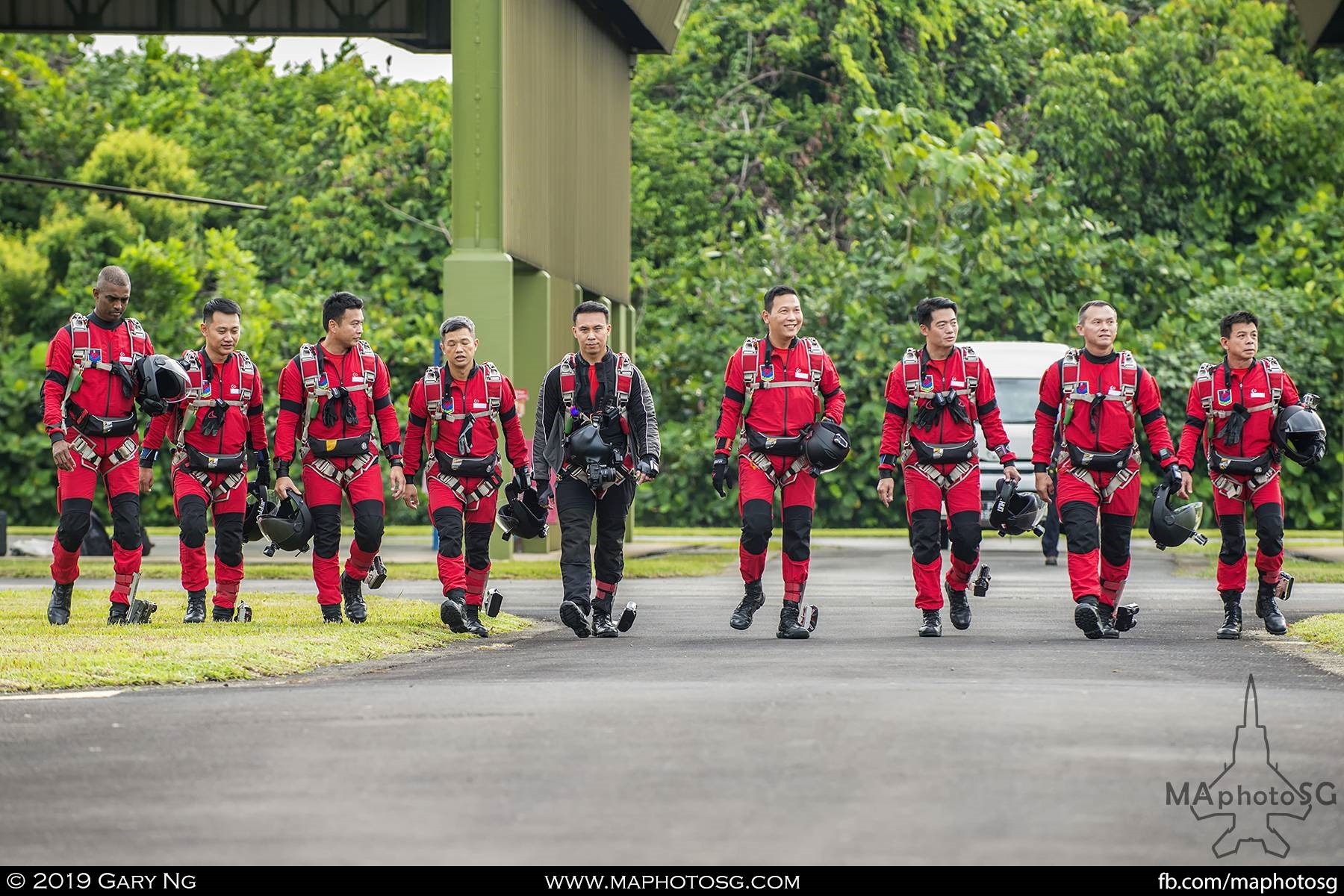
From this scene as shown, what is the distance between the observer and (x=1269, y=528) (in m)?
14.4

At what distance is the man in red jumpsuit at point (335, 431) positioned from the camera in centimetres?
1430

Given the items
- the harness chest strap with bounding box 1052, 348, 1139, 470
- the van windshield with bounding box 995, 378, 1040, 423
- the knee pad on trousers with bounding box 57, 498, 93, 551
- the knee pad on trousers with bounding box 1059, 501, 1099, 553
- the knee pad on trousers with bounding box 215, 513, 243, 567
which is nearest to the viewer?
the knee pad on trousers with bounding box 1059, 501, 1099, 553

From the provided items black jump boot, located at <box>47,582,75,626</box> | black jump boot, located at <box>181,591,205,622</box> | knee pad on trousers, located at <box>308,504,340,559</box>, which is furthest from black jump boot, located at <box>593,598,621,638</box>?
black jump boot, located at <box>47,582,75,626</box>

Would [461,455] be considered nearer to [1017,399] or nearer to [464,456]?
[464,456]

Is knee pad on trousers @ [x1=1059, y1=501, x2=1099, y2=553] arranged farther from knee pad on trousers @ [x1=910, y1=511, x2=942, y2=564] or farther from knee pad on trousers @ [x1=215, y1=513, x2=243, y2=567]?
knee pad on trousers @ [x1=215, y1=513, x2=243, y2=567]

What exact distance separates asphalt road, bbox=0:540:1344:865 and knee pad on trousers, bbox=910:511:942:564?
165cm

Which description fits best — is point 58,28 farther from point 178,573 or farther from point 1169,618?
point 1169,618

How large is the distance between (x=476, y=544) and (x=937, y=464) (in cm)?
286

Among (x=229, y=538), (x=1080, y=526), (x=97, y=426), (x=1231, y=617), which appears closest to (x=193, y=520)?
(x=229, y=538)

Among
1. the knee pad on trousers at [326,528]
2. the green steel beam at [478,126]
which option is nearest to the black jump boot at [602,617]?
the knee pad on trousers at [326,528]

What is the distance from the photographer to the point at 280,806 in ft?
23.2

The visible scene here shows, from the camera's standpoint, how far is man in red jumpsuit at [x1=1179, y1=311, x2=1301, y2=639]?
1427 cm

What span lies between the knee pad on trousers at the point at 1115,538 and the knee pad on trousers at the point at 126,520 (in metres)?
5.95

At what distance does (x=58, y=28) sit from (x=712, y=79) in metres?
20.4
